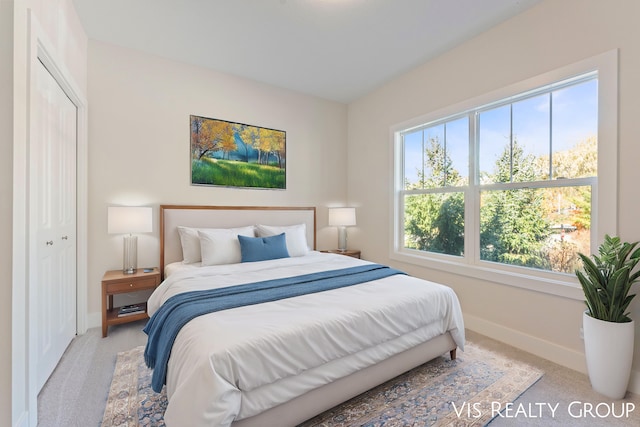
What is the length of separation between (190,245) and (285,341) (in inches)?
81.8

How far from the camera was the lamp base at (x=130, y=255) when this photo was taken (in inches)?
114

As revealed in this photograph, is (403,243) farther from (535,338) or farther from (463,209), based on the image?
(535,338)

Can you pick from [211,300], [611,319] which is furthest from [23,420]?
[611,319]

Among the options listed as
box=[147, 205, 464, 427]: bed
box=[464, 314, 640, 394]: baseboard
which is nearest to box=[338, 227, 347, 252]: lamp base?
box=[147, 205, 464, 427]: bed

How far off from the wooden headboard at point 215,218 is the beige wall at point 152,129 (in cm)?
11

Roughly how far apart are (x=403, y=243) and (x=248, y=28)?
3022mm

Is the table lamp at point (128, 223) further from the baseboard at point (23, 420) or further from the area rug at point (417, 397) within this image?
the baseboard at point (23, 420)

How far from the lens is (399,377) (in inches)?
80.4

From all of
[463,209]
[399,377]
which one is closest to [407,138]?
[463,209]

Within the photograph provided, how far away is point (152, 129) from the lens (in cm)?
316

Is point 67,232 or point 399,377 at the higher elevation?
point 67,232

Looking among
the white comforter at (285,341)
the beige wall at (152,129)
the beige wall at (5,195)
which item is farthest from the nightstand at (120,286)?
the beige wall at (5,195)

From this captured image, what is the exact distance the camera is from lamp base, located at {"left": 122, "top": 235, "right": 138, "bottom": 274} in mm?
2908

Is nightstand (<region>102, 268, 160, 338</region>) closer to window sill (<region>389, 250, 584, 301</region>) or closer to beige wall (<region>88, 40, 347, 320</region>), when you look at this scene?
beige wall (<region>88, 40, 347, 320</region>)
